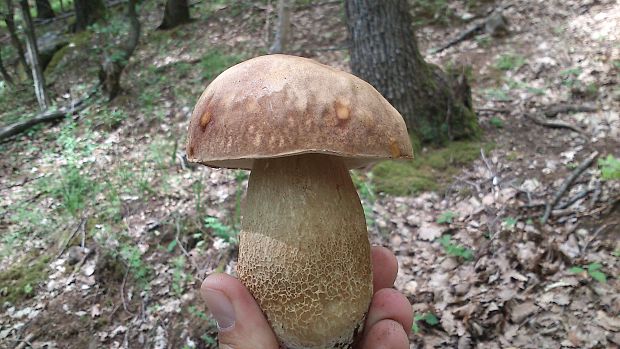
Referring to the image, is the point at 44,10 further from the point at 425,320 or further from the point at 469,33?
the point at 425,320

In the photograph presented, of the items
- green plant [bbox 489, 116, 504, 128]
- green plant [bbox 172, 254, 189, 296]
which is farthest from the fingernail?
green plant [bbox 489, 116, 504, 128]

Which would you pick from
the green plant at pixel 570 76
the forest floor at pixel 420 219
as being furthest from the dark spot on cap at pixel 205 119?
the green plant at pixel 570 76

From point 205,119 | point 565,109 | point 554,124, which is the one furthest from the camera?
point 565,109

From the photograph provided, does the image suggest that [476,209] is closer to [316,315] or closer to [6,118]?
[316,315]

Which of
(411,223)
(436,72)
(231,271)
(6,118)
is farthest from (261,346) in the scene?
(6,118)

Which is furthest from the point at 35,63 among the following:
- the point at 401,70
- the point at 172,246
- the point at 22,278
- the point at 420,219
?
the point at 420,219

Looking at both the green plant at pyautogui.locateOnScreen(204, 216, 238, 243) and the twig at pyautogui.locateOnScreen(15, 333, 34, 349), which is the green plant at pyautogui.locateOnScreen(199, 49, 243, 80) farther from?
the twig at pyautogui.locateOnScreen(15, 333, 34, 349)
